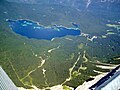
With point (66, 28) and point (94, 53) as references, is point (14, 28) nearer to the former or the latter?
point (66, 28)

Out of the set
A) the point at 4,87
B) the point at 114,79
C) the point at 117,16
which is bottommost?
the point at 117,16

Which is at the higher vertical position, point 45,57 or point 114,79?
point 114,79

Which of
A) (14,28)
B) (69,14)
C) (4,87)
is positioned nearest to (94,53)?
(14,28)

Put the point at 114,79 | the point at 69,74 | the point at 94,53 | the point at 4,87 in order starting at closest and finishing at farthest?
the point at 4,87 < the point at 114,79 < the point at 69,74 < the point at 94,53

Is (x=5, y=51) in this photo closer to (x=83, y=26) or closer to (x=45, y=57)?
(x=45, y=57)

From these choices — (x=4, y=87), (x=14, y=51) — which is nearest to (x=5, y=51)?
(x=14, y=51)

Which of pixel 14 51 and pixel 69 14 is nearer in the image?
pixel 14 51

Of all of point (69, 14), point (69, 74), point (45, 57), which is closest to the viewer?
point (69, 74)
